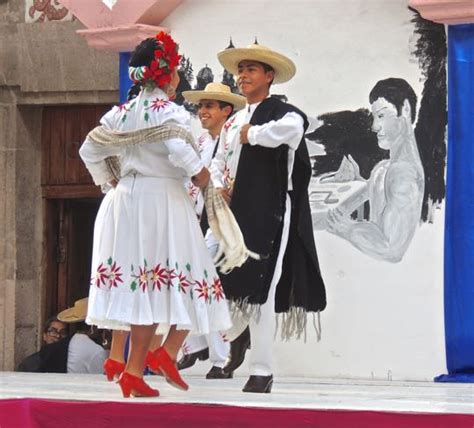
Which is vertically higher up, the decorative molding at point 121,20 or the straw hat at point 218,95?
the decorative molding at point 121,20

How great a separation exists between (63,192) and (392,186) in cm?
326

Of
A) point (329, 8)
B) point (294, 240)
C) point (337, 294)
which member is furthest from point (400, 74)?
point (294, 240)

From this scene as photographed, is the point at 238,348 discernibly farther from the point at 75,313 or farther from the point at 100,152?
the point at 75,313

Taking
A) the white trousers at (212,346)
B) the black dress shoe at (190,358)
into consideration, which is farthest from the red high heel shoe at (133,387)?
the black dress shoe at (190,358)

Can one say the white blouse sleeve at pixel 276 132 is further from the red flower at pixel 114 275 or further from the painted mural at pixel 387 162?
the painted mural at pixel 387 162

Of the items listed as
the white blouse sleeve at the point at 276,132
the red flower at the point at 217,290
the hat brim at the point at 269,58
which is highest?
the hat brim at the point at 269,58

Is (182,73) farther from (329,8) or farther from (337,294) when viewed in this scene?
(337,294)

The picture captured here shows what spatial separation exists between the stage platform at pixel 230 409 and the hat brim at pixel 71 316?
390 cm

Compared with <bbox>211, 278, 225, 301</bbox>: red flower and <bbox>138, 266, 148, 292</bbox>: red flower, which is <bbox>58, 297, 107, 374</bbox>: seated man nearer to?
<bbox>211, 278, 225, 301</bbox>: red flower

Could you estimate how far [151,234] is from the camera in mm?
6594

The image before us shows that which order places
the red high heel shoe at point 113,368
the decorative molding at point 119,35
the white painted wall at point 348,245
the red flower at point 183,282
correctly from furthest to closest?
1. the decorative molding at point 119,35
2. the white painted wall at point 348,245
3. the red high heel shoe at point 113,368
4. the red flower at point 183,282

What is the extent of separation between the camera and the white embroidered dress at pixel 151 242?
6555 mm

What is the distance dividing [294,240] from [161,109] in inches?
46.0

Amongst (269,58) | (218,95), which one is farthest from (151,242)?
(218,95)
